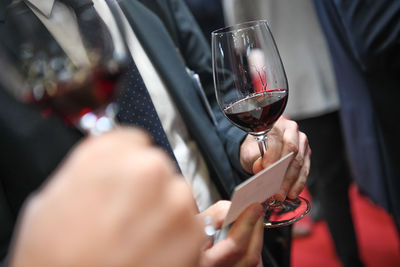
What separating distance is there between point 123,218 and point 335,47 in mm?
1446

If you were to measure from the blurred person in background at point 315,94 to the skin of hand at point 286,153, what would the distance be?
938 millimetres

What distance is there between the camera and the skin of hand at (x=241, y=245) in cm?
54

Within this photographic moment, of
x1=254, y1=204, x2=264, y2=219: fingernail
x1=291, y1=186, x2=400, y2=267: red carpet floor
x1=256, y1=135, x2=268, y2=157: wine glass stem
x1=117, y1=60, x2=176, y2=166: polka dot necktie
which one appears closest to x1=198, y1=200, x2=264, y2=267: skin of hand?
x1=254, y1=204, x2=264, y2=219: fingernail

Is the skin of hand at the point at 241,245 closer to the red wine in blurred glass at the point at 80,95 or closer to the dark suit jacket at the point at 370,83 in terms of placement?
the red wine in blurred glass at the point at 80,95

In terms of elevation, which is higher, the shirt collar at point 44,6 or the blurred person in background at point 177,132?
the shirt collar at point 44,6

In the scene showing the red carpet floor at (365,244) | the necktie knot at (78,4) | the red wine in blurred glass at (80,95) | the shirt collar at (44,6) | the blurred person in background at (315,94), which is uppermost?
the shirt collar at (44,6)

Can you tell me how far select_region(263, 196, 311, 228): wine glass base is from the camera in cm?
80

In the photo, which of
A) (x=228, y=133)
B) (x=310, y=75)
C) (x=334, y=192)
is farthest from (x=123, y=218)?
(x=334, y=192)

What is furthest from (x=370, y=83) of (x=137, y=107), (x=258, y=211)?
(x=258, y=211)

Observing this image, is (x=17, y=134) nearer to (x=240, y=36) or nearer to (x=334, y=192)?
(x=240, y=36)

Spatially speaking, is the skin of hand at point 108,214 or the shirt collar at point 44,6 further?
the shirt collar at point 44,6

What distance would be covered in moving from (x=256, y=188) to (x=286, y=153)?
0.83ft

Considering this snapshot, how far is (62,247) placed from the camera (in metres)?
0.37

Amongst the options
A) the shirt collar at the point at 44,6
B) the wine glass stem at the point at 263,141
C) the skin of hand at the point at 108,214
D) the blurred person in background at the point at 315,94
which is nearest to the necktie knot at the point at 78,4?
the shirt collar at the point at 44,6
